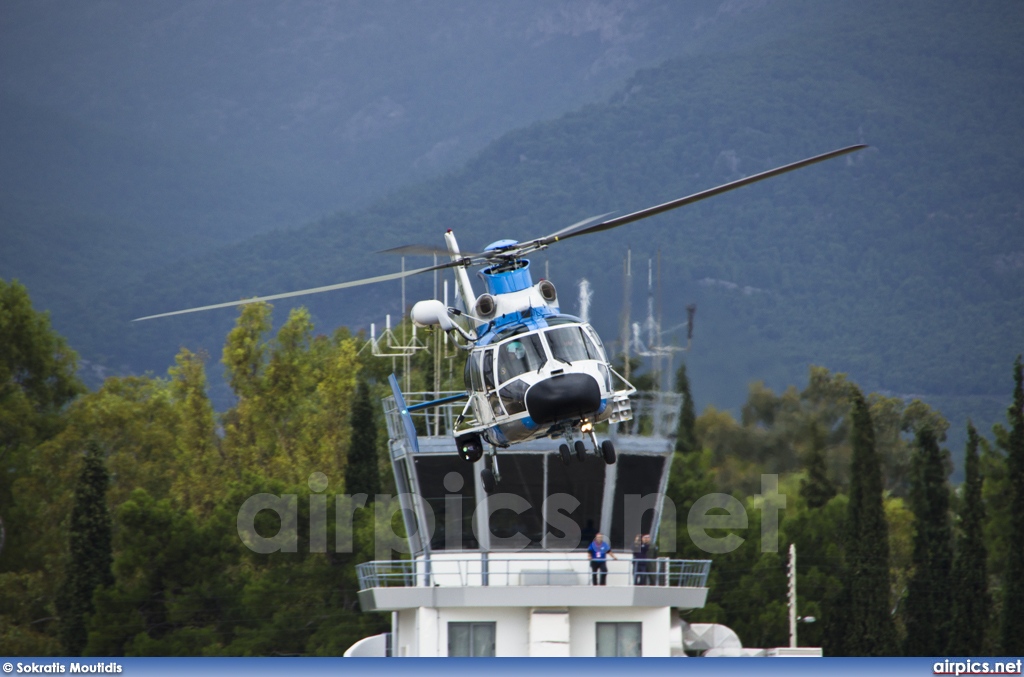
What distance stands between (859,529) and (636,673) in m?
28.9

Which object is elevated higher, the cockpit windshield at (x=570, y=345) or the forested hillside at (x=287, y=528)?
the cockpit windshield at (x=570, y=345)

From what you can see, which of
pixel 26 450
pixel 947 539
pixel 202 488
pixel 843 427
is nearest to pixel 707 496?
pixel 947 539

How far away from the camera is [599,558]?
107 ft

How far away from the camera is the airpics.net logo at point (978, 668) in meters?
32.2

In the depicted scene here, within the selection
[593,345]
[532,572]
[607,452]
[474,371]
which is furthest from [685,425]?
[607,452]

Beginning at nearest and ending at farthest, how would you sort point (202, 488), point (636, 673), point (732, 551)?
point (636, 673)
point (732, 551)
point (202, 488)

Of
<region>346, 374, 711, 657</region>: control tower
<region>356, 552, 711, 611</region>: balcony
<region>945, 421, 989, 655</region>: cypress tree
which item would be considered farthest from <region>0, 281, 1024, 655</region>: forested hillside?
<region>356, 552, 711, 611</region>: balcony

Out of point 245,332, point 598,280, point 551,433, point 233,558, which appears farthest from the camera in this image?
point 598,280

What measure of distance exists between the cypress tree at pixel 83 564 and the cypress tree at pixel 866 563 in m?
27.6

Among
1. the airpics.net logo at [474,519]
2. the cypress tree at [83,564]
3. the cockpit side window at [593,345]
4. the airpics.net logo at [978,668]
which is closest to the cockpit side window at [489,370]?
the cockpit side window at [593,345]

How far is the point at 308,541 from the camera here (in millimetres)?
55594

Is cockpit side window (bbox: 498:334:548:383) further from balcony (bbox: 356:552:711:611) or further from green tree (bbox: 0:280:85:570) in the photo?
green tree (bbox: 0:280:85:570)

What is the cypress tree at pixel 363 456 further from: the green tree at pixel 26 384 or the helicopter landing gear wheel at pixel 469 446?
the helicopter landing gear wheel at pixel 469 446

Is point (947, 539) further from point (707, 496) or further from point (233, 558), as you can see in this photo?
point (233, 558)
